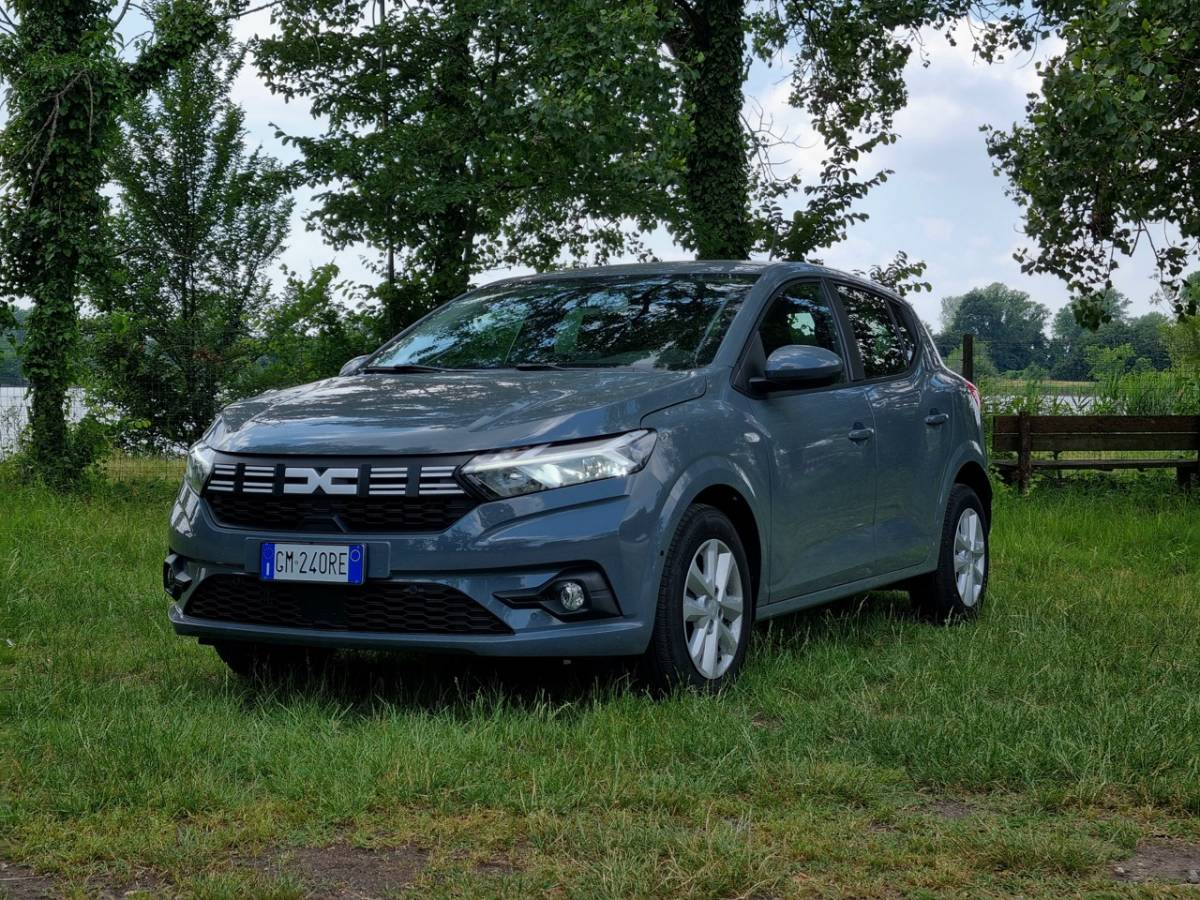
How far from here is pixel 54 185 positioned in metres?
15.5

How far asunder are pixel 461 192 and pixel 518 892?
1580 centimetres

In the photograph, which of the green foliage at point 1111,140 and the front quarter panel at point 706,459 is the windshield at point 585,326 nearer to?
the front quarter panel at point 706,459

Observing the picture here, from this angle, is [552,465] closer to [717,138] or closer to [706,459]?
[706,459]

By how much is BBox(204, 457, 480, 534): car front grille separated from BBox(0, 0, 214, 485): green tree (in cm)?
1122

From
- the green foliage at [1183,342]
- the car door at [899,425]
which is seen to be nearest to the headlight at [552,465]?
the car door at [899,425]

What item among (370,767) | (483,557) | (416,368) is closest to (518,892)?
(370,767)

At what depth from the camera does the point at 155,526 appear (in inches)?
434

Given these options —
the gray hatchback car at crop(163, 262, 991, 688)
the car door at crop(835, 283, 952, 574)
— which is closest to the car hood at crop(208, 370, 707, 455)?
the gray hatchback car at crop(163, 262, 991, 688)

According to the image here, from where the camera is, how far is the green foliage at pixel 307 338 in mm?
20047

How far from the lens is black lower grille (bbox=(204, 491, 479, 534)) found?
477 centimetres

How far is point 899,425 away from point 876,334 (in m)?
0.52

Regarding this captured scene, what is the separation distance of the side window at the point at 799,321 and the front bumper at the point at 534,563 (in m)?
1.38

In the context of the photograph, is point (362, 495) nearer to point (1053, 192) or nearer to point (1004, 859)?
point (1004, 859)

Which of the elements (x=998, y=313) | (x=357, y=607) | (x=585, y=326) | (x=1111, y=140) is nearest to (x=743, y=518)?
(x=585, y=326)
